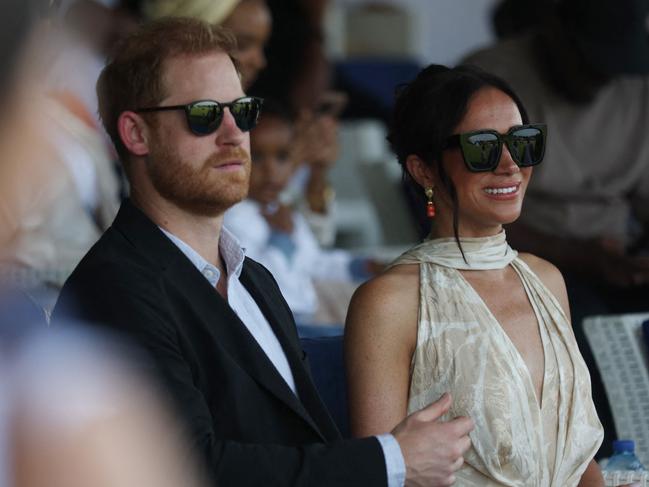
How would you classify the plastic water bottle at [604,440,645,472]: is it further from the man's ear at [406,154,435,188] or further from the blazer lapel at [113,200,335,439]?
the blazer lapel at [113,200,335,439]

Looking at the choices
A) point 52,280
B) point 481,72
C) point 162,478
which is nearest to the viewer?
point 162,478

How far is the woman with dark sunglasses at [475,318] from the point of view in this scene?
238 centimetres

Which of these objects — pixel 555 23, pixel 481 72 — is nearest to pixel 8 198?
pixel 481 72

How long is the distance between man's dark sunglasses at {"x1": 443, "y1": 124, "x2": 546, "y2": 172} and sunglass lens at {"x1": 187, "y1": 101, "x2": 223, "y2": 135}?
21.6 inches

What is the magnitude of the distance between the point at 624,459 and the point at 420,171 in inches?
34.9

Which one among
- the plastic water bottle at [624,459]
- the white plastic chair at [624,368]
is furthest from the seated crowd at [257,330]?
the plastic water bottle at [624,459]

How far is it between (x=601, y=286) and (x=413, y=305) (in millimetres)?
1853

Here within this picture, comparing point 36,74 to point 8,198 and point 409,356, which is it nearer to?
point 8,198

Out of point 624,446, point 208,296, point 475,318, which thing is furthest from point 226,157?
point 624,446

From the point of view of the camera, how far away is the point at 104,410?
3.94 feet

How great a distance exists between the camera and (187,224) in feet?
7.42

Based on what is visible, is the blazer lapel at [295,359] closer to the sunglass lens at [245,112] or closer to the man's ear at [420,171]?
the sunglass lens at [245,112]

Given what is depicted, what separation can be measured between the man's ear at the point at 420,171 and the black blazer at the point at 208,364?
0.66 metres

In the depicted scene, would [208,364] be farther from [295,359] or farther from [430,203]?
[430,203]
